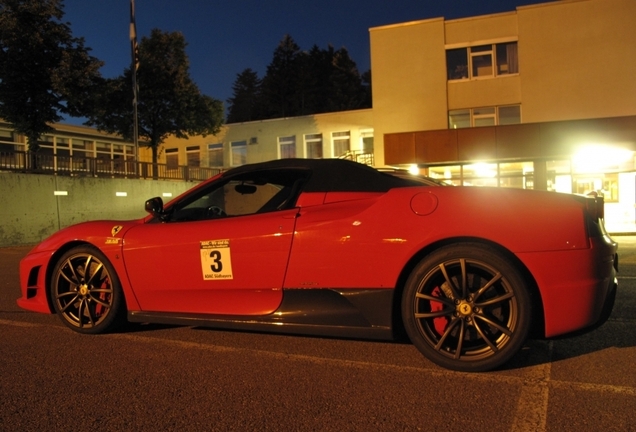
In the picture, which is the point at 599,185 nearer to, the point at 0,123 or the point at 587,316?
the point at 587,316

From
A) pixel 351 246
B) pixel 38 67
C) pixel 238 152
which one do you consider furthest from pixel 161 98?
pixel 351 246

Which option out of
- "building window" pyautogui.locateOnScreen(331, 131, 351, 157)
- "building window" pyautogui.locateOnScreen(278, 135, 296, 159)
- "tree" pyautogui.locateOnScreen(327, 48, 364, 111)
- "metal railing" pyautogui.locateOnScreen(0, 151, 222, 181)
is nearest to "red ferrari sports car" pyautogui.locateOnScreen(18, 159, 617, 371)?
"metal railing" pyautogui.locateOnScreen(0, 151, 222, 181)

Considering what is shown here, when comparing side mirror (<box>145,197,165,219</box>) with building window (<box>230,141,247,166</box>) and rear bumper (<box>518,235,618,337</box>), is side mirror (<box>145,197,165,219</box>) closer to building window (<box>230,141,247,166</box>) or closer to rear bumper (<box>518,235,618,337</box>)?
rear bumper (<box>518,235,618,337</box>)

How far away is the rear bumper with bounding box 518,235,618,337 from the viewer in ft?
9.80

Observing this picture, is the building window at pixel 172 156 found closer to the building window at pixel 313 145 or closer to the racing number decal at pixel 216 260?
the building window at pixel 313 145

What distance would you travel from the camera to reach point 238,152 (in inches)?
1296

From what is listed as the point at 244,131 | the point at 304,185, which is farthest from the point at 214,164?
the point at 304,185

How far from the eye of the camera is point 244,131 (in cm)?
3238

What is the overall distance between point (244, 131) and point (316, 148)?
Result: 5.34 meters

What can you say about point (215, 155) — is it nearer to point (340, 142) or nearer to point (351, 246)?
point (340, 142)

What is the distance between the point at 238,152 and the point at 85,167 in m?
14.4

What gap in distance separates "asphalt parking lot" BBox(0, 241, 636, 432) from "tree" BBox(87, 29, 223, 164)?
2371cm

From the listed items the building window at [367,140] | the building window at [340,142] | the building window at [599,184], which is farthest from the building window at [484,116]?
the building window at [340,142]

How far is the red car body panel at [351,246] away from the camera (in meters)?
3.02
